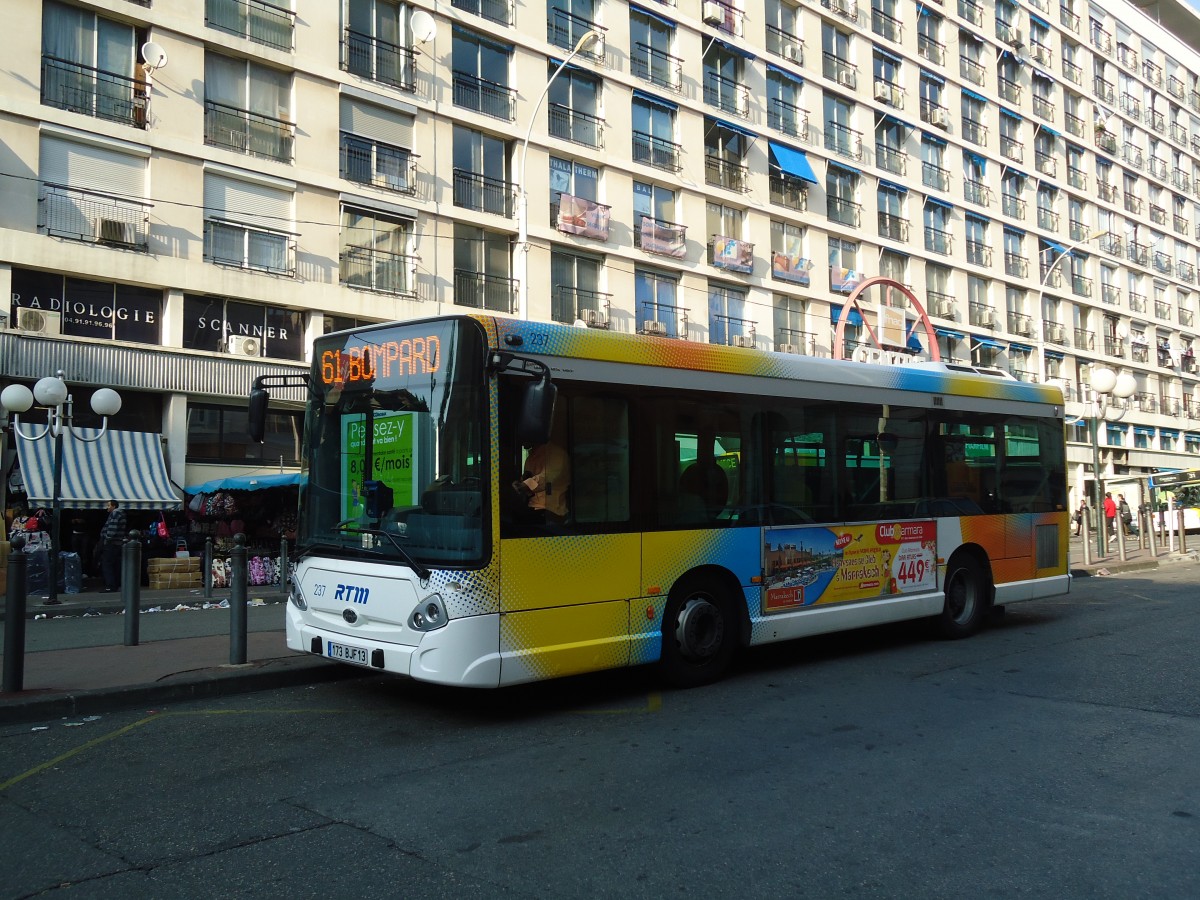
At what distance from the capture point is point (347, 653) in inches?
275

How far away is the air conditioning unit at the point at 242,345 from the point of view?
861 inches

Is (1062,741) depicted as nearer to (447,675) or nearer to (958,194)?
(447,675)

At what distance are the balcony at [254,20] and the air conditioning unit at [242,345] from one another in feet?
22.7

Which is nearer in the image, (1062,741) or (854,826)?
(854,826)

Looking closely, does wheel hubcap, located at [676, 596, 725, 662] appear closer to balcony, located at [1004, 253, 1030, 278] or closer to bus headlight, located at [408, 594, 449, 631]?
bus headlight, located at [408, 594, 449, 631]

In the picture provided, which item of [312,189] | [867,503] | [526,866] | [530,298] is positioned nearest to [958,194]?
[530,298]

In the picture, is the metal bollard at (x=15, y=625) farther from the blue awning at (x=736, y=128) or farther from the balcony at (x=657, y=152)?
the blue awning at (x=736, y=128)

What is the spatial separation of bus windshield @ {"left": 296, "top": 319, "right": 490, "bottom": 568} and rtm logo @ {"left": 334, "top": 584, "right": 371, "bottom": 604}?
26 centimetres

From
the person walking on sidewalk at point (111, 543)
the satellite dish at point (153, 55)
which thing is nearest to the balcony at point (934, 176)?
the satellite dish at point (153, 55)

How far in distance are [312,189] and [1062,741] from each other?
21303 millimetres

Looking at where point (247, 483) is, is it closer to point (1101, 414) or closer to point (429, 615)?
point (429, 615)

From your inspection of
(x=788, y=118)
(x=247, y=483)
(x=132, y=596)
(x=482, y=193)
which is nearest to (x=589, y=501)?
(x=132, y=596)

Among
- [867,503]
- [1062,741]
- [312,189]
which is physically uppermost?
[312,189]

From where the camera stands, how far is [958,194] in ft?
137
